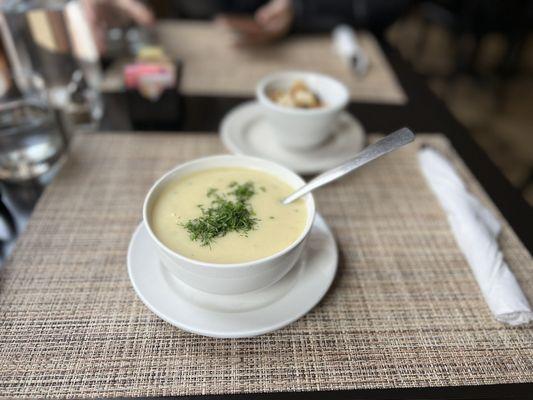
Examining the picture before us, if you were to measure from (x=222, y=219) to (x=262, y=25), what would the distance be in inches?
49.1

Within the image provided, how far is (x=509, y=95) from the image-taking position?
12.2 ft

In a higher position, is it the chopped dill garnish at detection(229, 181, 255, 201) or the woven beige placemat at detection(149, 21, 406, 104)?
the chopped dill garnish at detection(229, 181, 255, 201)

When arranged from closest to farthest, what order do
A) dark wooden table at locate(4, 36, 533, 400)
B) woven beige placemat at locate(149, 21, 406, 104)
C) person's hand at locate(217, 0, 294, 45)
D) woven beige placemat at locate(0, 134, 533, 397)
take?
woven beige placemat at locate(0, 134, 533, 397) → dark wooden table at locate(4, 36, 533, 400) → woven beige placemat at locate(149, 21, 406, 104) → person's hand at locate(217, 0, 294, 45)

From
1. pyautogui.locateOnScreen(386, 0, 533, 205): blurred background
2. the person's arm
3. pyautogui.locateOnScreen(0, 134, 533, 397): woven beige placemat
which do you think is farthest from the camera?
pyautogui.locateOnScreen(386, 0, 533, 205): blurred background

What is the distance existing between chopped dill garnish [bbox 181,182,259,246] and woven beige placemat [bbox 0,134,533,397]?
17cm

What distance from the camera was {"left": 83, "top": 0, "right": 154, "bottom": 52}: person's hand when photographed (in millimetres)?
1609

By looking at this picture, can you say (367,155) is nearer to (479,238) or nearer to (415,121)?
(479,238)

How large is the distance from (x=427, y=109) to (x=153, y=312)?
3.65ft

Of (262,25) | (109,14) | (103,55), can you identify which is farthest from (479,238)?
(109,14)

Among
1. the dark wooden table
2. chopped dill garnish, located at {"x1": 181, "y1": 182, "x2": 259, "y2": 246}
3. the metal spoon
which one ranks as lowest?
the dark wooden table

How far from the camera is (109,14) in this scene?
5.72ft

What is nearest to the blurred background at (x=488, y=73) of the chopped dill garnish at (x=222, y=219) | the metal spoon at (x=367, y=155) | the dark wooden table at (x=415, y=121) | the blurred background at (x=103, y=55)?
the blurred background at (x=103, y=55)

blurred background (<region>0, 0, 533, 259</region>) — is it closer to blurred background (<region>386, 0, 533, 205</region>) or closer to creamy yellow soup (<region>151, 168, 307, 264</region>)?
blurred background (<region>386, 0, 533, 205</region>)

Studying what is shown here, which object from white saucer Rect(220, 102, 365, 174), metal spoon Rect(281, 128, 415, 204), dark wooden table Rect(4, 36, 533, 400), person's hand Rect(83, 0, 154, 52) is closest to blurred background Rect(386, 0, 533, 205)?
dark wooden table Rect(4, 36, 533, 400)
